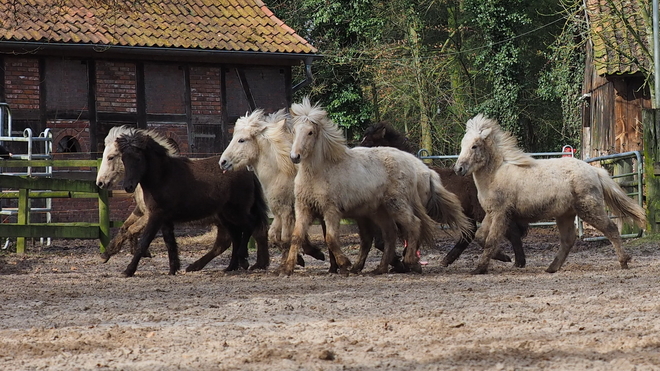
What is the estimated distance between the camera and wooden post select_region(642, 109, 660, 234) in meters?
16.7

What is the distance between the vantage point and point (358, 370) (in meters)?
5.62

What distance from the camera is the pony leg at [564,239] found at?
12.0 meters

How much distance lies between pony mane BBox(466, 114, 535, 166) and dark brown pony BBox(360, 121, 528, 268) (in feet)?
3.66

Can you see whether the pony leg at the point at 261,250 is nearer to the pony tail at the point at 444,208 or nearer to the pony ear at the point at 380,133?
the pony tail at the point at 444,208

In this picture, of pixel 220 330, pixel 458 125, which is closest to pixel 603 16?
pixel 458 125

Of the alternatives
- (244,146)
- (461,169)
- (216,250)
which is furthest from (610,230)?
(216,250)

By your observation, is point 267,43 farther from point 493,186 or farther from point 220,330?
point 220,330

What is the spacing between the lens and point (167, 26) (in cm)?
2552

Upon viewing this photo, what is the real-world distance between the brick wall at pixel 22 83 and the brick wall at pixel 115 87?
1.56m

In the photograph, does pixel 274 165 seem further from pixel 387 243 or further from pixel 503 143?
pixel 503 143

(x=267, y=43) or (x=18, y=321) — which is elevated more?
(x=267, y=43)

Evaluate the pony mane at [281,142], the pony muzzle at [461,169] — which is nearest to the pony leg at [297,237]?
the pony mane at [281,142]

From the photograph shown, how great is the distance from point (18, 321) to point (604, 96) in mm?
23805

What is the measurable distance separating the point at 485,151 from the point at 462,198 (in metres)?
2.14
